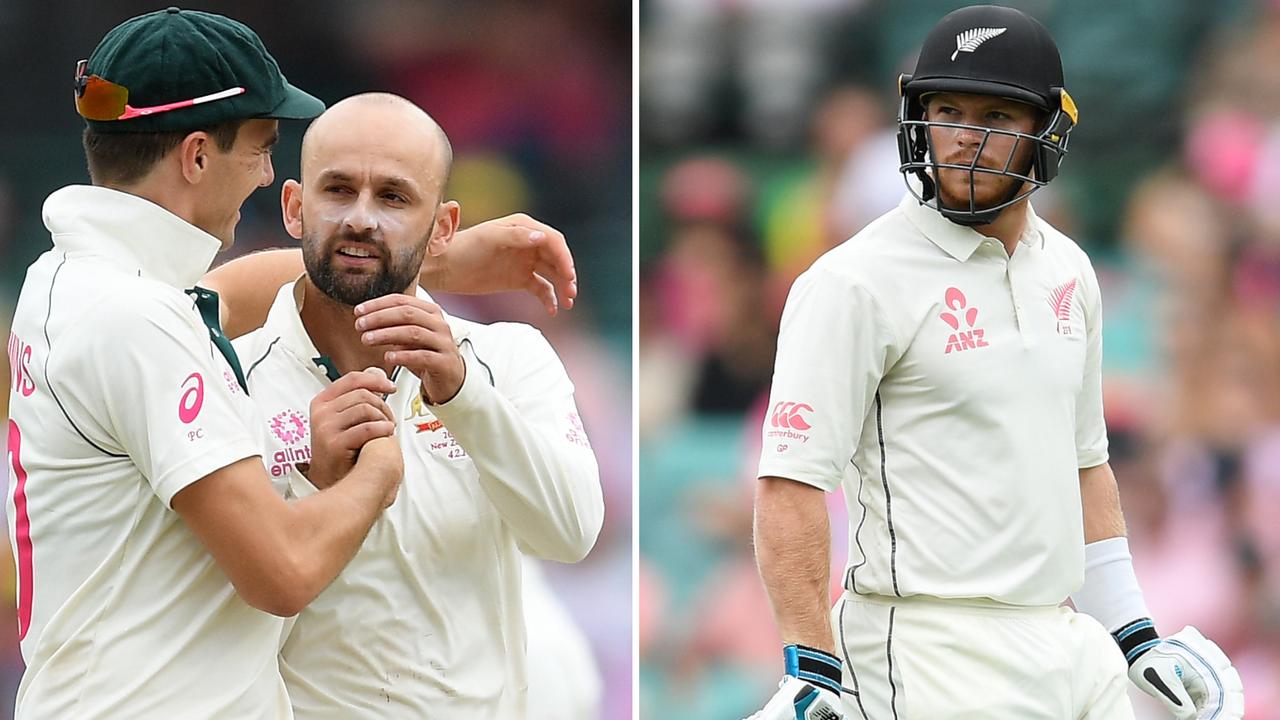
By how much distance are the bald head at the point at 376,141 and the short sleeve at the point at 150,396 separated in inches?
17.8

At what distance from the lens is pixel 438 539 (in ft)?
8.09

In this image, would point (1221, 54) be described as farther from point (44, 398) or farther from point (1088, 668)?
point (44, 398)

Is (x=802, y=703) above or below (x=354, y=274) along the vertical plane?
below

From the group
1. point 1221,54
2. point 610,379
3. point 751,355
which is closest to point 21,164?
point 610,379

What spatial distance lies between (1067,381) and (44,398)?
5.30ft

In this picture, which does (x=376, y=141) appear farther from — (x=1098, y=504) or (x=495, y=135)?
(x=495, y=135)

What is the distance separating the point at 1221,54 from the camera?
6.02m

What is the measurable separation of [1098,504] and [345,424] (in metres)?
1.45

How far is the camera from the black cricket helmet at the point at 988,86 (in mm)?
2715

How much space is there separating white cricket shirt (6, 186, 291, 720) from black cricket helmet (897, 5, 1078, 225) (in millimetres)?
1227

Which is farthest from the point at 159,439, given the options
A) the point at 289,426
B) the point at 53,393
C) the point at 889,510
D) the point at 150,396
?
the point at 889,510

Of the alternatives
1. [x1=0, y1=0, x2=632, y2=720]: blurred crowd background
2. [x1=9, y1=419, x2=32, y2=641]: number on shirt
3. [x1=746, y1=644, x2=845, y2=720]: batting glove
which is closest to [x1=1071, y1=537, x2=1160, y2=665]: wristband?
[x1=746, y1=644, x2=845, y2=720]: batting glove

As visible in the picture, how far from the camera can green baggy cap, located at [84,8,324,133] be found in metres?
2.24

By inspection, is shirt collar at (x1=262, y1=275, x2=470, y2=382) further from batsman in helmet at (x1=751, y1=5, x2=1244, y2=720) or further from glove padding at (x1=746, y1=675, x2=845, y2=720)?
glove padding at (x1=746, y1=675, x2=845, y2=720)
